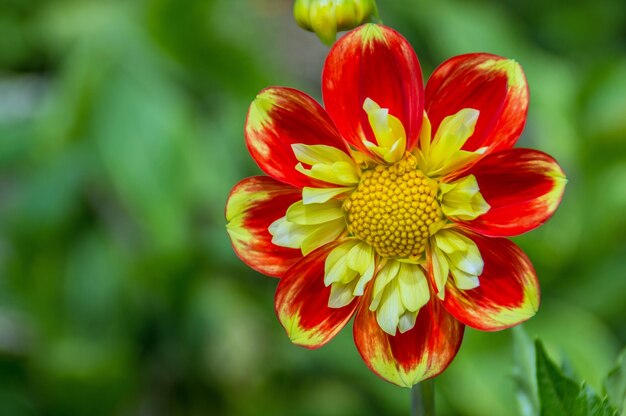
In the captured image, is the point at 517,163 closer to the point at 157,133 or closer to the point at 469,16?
the point at 157,133

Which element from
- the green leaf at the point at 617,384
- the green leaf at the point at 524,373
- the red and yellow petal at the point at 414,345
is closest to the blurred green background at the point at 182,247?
the green leaf at the point at 524,373

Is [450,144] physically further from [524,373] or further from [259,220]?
[524,373]

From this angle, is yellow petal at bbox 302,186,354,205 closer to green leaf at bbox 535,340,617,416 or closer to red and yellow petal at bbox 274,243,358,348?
red and yellow petal at bbox 274,243,358,348

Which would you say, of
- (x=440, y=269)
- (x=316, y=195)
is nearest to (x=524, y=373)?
(x=440, y=269)

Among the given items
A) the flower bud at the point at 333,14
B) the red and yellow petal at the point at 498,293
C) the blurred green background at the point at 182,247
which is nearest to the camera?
the red and yellow petal at the point at 498,293

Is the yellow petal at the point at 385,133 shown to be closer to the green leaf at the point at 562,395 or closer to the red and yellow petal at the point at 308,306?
the red and yellow petal at the point at 308,306

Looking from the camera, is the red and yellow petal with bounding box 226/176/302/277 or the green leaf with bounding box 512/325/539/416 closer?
the red and yellow petal with bounding box 226/176/302/277

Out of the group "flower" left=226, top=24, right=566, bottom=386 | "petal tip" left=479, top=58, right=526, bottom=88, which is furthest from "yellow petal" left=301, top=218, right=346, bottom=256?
"petal tip" left=479, top=58, right=526, bottom=88
